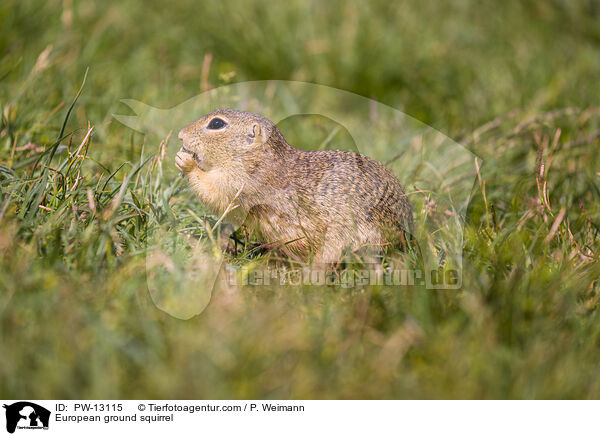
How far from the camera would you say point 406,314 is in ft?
8.14

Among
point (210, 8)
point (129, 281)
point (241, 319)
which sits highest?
point (210, 8)

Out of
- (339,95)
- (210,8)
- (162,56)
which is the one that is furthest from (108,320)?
(210,8)

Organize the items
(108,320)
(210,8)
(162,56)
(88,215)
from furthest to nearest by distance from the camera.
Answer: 1. (210,8)
2. (162,56)
3. (88,215)
4. (108,320)

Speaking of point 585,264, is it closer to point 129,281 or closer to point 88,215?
point 129,281

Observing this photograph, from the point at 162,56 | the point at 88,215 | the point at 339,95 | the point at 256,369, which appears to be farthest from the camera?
the point at 162,56

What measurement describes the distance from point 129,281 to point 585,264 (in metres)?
2.11
